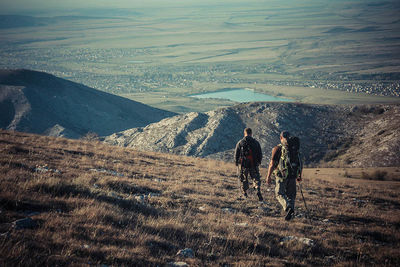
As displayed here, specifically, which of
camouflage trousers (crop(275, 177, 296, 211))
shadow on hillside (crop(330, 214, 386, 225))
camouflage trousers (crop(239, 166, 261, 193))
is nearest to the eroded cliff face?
camouflage trousers (crop(239, 166, 261, 193))

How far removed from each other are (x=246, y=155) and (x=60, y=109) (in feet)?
188

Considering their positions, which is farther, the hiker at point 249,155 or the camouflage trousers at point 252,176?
the camouflage trousers at point 252,176

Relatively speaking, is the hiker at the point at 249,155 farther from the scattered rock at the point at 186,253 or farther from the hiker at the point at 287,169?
the scattered rock at the point at 186,253

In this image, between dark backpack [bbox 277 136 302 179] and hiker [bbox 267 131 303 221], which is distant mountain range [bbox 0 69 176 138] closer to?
hiker [bbox 267 131 303 221]

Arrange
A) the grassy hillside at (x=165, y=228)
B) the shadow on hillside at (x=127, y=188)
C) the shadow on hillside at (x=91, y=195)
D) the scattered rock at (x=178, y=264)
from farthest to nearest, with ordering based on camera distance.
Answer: the shadow on hillside at (x=127, y=188) → the shadow on hillside at (x=91, y=195) → the scattered rock at (x=178, y=264) → the grassy hillside at (x=165, y=228)

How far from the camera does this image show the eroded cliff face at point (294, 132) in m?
34.6

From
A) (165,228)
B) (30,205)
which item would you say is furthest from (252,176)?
(30,205)

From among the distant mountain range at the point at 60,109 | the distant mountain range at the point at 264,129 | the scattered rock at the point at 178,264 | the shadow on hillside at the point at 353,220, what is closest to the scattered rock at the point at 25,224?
the scattered rock at the point at 178,264

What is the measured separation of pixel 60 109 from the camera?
199 feet

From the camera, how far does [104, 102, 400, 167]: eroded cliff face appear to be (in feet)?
113

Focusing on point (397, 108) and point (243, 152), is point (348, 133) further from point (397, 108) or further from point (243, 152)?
point (243, 152)

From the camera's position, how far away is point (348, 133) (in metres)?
39.0

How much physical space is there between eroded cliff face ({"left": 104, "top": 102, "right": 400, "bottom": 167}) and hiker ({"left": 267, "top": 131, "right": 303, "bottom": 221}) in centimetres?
2511

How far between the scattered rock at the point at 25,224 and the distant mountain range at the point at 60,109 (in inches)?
1794
